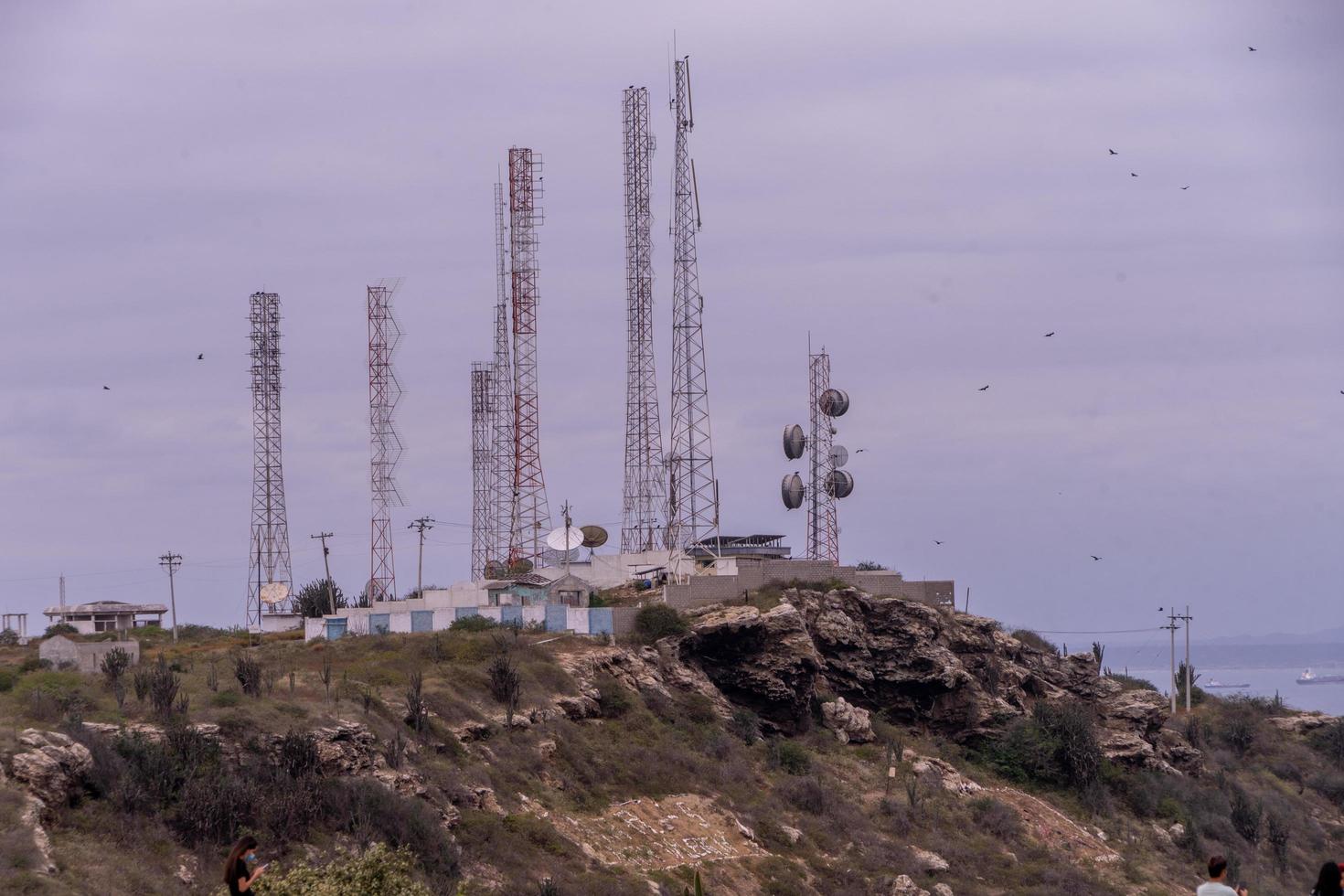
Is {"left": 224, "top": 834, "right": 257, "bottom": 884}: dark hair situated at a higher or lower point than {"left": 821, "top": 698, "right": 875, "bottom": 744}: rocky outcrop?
higher

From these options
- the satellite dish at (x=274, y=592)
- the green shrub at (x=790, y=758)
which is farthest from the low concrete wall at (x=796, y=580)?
the satellite dish at (x=274, y=592)

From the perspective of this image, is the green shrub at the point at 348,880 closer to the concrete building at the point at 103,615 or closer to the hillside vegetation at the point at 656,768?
the hillside vegetation at the point at 656,768

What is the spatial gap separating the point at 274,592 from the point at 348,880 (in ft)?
160

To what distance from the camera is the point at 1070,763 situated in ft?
217

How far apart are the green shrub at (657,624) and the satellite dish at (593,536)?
14.8 meters

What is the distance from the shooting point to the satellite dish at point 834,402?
8019 cm

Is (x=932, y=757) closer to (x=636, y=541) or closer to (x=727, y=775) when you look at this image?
(x=727, y=775)

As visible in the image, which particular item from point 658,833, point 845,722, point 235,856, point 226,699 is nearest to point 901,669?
point 845,722

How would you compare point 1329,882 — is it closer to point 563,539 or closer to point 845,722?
point 845,722

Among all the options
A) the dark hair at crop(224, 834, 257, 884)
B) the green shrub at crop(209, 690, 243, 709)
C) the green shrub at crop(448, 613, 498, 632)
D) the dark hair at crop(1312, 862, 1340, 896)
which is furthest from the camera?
the green shrub at crop(448, 613, 498, 632)

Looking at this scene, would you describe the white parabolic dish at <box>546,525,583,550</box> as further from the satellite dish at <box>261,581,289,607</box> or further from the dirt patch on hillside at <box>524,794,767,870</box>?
the dirt patch on hillside at <box>524,794,767,870</box>

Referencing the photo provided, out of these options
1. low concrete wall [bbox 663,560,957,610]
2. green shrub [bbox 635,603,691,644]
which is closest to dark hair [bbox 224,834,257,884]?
green shrub [bbox 635,603,691,644]

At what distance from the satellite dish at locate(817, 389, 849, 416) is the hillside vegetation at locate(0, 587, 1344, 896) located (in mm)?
13374

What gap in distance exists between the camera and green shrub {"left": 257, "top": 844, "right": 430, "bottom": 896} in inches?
928
